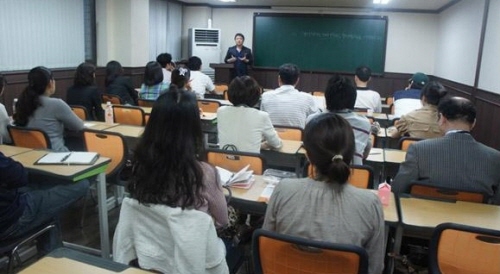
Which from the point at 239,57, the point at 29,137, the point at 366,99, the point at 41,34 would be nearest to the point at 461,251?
the point at 29,137

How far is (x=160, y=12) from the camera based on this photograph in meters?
8.34

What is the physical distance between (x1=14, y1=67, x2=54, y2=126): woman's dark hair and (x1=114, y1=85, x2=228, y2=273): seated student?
79.5 inches

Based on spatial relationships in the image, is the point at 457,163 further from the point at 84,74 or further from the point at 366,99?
the point at 84,74

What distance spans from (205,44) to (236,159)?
281 inches

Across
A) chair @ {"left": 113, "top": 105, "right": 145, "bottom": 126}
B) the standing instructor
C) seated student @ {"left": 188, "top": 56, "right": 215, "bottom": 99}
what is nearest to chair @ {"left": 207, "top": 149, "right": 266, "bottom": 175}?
chair @ {"left": 113, "top": 105, "right": 145, "bottom": 126}

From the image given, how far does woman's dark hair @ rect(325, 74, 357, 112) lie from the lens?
2676 mm

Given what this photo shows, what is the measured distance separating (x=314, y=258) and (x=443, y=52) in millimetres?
8051

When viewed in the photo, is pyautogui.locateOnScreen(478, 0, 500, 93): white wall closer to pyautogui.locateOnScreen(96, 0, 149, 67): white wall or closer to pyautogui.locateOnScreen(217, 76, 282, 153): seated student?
pyautogui.locateOnScreen(217, 76, 282, 153): seated student

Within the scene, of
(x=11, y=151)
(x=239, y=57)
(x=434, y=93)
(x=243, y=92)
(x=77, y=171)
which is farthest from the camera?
(x=239, y=57)

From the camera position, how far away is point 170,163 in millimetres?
1557

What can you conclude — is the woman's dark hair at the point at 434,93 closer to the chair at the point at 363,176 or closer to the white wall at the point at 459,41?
the chair at the point at 363,176

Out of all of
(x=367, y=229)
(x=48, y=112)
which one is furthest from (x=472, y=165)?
(x=48, y=112)

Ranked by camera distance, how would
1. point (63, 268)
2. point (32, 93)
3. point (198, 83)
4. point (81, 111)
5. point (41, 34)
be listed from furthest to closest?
point (198, 83)
point (41, 34)
point (81, 111)
point (32, 93)
point (63, 268)

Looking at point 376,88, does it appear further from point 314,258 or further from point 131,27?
point 314,258
